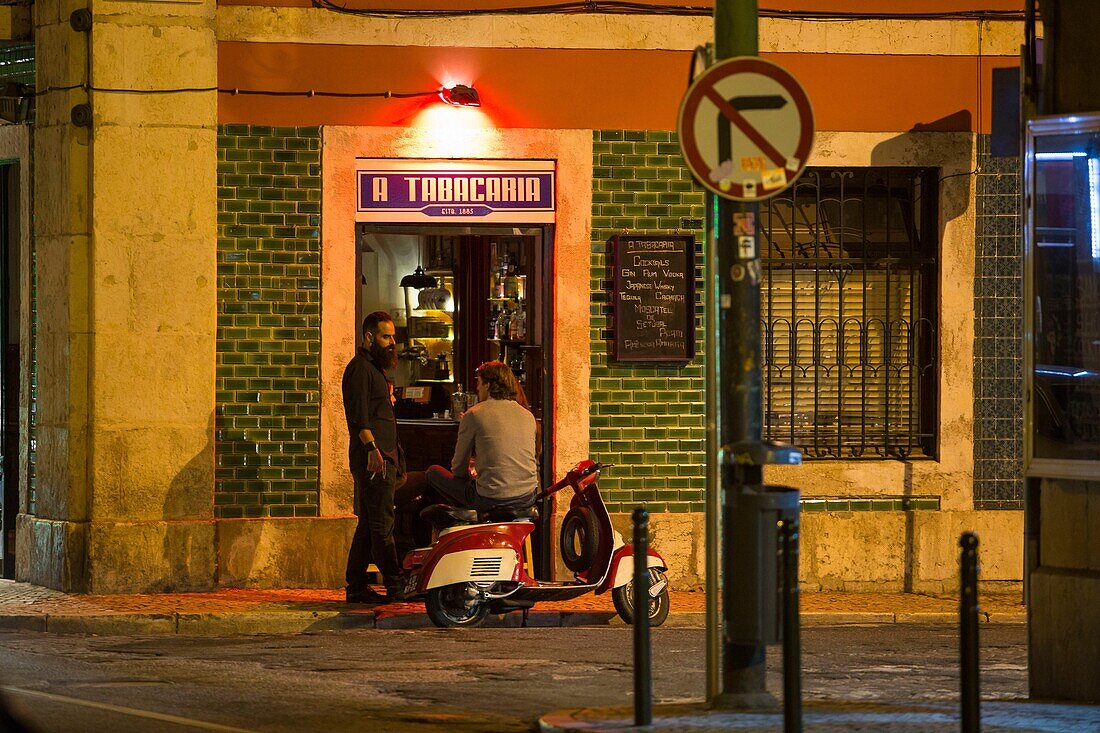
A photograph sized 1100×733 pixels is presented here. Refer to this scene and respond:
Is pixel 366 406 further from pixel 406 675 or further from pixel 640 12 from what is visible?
pixel 640 12

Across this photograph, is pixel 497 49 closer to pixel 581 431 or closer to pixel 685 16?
pixel 685 16

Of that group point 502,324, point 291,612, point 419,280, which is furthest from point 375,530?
point 419,280

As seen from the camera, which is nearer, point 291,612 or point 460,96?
point 291,612

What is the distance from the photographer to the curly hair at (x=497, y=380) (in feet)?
34.9

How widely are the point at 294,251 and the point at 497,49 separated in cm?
221

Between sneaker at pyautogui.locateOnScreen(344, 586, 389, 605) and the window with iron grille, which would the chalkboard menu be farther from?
sneaker at pyautogui.locateOnScreen(344, 586, 389, 605)

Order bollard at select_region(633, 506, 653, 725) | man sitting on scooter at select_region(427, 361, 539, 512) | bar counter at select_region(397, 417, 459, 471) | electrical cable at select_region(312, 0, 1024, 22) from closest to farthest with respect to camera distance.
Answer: bollard at select_region(633, 506, 653, 725)
man sitting on scooter at select_region(427, 361, 539, 512)
electrical cable at select_region(312, 0, 1024, 22)
bar counter at select_region(397, 417, 459, 471)

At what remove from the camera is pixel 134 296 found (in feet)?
37.6

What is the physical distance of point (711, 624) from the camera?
22.6 ft

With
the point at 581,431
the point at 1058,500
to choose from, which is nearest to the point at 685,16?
the point at 581,431

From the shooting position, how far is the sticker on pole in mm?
6742

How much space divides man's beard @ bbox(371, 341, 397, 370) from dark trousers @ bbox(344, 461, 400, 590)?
70cm

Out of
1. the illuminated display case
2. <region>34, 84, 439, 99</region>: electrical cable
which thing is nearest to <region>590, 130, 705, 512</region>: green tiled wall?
<region>34, 84, 439, 99</region>: electrical cable

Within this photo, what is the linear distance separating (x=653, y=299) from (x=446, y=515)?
99.4 inches
